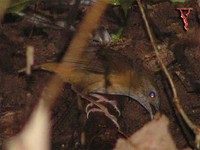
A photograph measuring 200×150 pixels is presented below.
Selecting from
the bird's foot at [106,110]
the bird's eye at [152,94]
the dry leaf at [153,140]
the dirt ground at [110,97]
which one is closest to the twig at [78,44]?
the dry leaf at [153,140]

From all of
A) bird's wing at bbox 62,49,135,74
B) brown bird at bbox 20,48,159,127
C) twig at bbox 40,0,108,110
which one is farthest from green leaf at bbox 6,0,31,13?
twig at bbox 40,0,108,110

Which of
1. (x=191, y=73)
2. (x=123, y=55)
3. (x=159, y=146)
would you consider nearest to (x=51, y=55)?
(x=123, y=55)

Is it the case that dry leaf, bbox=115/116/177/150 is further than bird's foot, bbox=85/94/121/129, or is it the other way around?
bird's foot, bbox=85/94/121/129

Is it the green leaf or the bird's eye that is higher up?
the green leaf

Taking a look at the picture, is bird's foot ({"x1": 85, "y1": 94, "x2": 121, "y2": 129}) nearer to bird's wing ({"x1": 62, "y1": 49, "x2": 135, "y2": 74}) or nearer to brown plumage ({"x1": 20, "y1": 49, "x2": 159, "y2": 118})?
brown plumage ({"x1": 20, "y1": 49, "x2": 159, "y2": 118})

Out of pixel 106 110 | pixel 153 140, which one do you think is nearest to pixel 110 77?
pixel 106 110

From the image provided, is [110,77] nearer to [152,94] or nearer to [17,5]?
[152,94]

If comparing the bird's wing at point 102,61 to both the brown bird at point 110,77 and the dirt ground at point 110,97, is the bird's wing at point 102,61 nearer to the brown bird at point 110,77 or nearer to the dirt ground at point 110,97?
the brown bird at point 110,77

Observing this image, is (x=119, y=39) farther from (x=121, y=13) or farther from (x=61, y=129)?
(x=61, y=129)
